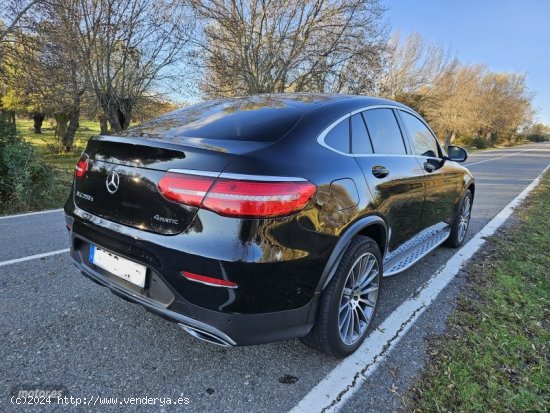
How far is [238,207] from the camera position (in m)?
1.87

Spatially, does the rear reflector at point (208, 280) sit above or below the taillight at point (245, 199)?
below

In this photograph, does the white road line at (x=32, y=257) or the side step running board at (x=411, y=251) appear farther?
the white road line at (x=32, y=257)

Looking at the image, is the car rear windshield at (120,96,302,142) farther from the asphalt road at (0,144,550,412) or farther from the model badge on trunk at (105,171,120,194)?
the asphalt road at (0,144,550,412)

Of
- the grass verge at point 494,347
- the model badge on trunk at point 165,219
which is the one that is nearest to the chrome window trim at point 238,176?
the model badge on trunk at point 165,219

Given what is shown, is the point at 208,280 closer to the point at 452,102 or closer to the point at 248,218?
the point at 248,218

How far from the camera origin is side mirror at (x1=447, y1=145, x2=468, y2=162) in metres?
4.49

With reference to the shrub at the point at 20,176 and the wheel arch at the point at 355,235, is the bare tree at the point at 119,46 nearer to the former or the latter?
the shrub at the point at 20,176

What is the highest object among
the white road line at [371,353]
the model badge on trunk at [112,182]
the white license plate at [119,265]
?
the model badge on trunk at [112,182]

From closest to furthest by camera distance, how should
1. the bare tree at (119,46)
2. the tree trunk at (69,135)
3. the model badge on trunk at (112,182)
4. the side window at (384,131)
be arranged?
the model badge on trunk at (112,182) → the side window at (384,131) → the bare tree at (119,46) → the tree trunk at (69,135)

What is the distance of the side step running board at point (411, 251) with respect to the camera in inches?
125

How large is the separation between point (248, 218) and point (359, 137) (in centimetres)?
127

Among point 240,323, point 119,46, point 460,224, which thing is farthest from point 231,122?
point 119,46

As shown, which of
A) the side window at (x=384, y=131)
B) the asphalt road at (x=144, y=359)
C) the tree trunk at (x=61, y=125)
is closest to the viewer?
the asphalt road at (x=144, y=359)

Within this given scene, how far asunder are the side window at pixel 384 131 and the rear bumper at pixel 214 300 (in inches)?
51.3
